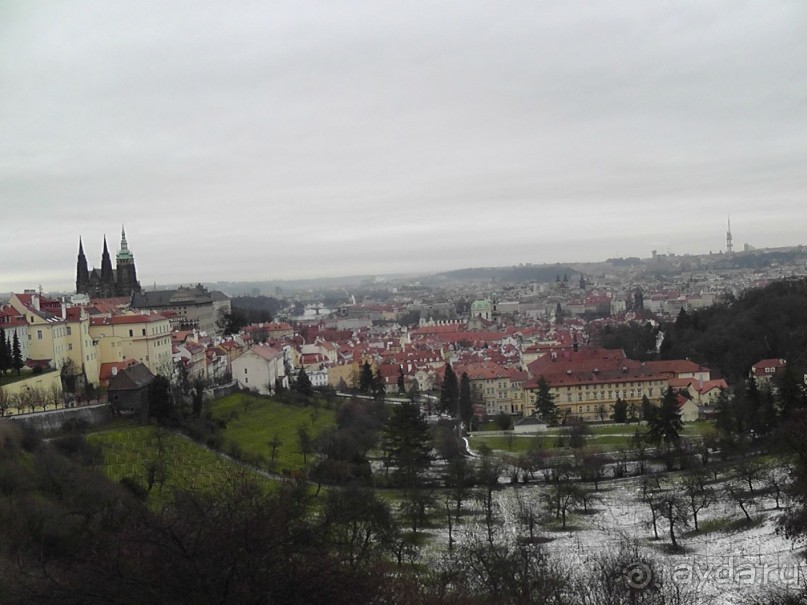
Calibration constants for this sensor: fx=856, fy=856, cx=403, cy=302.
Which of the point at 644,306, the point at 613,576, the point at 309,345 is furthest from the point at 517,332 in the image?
the point at 613,576

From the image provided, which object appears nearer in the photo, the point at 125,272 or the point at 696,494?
the point at 696,494

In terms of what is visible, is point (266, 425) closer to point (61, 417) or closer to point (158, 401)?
point (158, 401)

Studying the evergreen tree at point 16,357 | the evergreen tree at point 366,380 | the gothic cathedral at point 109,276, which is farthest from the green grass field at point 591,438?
the gothic cathedral at point 109,276

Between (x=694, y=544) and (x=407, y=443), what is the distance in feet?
39.3

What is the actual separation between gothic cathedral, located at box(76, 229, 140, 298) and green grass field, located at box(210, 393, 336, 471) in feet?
116

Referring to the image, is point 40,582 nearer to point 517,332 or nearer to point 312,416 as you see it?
point 312,416

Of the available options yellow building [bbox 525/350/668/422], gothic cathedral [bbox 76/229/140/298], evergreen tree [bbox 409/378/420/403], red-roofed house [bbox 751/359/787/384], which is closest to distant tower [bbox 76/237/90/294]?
gothic cathedral [bbox 76/229/140/298]

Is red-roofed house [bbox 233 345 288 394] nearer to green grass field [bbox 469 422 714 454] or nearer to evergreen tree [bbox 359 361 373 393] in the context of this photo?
evergreen tree [bbox 359 361 373 393]

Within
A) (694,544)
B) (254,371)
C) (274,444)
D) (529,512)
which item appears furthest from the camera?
(254,371)

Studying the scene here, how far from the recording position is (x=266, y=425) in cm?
3625

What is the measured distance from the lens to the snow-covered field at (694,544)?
16.6 m

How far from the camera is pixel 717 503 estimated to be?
78.6 ft

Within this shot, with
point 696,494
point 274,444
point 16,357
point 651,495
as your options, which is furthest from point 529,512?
point 16,357

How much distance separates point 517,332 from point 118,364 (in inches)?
2353
